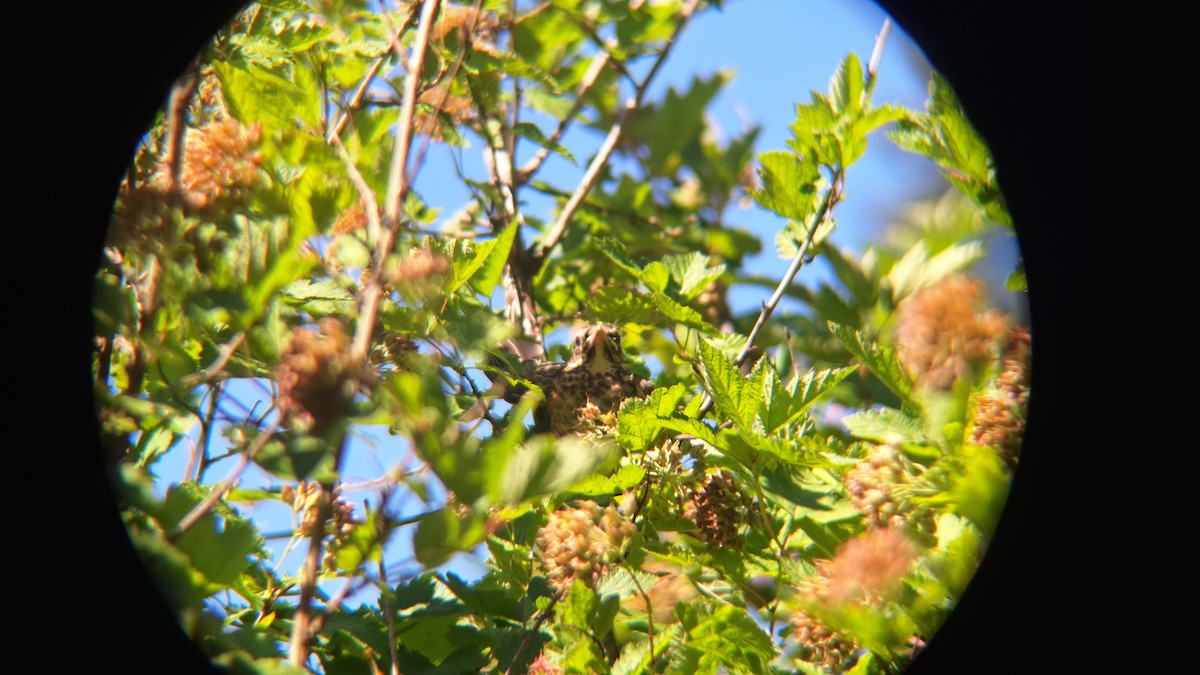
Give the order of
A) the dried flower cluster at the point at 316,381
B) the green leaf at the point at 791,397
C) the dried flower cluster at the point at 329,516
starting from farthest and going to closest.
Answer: the green leaf at the point at 791,397 → the dried flower cluster at the point at 329,516 → the dried flower cluster at the point at 316,381

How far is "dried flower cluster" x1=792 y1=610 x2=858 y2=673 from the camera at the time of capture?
1.23 metres

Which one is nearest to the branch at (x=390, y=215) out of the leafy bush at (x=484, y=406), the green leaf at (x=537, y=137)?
the leafy bush at (x=484, y=406)

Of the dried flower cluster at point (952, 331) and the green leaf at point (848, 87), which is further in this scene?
the green leaf at point (848, 87)

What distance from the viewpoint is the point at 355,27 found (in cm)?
173

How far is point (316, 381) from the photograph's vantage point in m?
0.90

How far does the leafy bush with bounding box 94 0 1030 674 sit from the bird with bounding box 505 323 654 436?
9cm

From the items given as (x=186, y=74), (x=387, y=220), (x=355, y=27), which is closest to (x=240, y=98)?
(x=186, y=74)

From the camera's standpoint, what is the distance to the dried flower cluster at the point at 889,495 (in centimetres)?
117

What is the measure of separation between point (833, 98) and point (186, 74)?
0.94 m

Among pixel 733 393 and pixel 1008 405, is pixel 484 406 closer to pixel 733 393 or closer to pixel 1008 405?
pixel 733 393

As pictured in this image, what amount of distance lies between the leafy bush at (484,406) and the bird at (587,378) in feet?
0.29

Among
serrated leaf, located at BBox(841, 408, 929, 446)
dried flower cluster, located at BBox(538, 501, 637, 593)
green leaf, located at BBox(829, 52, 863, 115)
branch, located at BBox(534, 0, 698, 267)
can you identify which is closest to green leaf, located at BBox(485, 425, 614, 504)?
dried flower cluster, located at BBox(538, 501, 637, 593)

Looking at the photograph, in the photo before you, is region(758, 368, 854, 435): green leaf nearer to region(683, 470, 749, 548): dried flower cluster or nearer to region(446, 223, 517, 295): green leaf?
region(683, 470, 749, 548): dried flower cluster

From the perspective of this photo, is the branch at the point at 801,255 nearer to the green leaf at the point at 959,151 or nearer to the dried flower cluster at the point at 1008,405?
the green leaf at the point at 959,151
